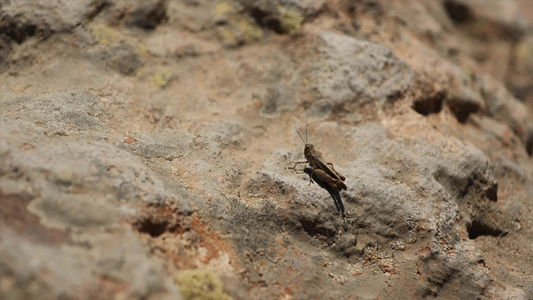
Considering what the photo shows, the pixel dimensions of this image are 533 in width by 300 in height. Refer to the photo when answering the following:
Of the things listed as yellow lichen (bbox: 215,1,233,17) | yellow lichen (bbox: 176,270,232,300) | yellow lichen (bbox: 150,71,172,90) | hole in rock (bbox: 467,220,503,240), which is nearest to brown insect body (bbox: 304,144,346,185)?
yellow lichen (bbox: 176,270,232,300)

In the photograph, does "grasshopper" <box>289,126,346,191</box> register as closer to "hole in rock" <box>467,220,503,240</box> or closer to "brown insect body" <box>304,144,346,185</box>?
"brown insect body" <box>304,144,346,185</box>

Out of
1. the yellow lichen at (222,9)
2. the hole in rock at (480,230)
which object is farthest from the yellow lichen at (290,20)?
the hole in rock at (480,230)

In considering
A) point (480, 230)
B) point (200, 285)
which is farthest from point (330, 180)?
point (480, 230)

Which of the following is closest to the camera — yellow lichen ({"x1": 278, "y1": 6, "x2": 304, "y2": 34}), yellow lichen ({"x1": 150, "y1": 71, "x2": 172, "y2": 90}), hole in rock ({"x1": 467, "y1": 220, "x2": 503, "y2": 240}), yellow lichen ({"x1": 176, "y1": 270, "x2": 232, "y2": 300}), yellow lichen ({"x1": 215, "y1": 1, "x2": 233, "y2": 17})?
yellow lichen ({"x1": 176, "y1": 270, "x2": 232, "y2": 300})

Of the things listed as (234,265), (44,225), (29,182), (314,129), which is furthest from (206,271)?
(314,129)

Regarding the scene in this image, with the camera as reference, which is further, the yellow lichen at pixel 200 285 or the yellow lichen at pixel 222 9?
the yellow lichen at pixel 222 9

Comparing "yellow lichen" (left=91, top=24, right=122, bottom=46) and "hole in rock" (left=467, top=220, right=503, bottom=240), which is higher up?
"yellow lichen" (left=91, top=24, right=122, bottom=46)

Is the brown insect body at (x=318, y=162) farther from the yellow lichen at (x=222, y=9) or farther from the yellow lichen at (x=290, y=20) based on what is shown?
the yellow lichen at (x=222, y=9)
